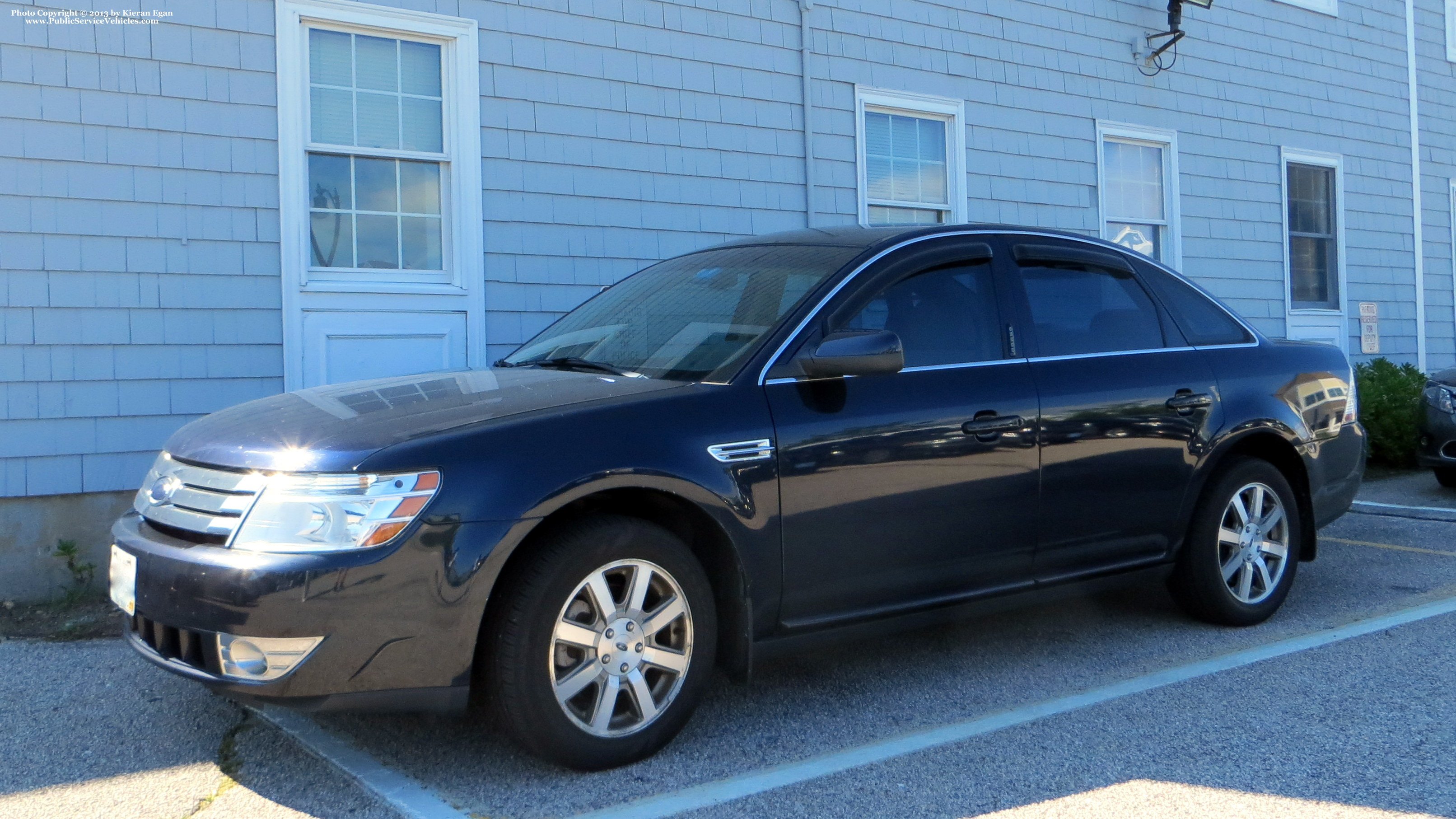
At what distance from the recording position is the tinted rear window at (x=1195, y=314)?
504 centimetres

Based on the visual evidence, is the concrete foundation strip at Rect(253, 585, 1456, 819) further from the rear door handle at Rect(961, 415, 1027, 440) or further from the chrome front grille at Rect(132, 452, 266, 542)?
the rear door handle at Rect(961, 415, 1027, 440)

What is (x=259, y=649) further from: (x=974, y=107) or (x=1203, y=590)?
(x=974, y=107)

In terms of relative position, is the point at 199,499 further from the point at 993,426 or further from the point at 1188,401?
the point at 1188,401

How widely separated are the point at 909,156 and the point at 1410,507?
4.27 m

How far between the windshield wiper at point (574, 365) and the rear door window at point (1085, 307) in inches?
62.8

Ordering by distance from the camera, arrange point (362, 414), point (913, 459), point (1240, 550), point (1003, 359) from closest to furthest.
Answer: point (362, 414)
point (913, 459)
point (1003, 359)
point (1240, 550)

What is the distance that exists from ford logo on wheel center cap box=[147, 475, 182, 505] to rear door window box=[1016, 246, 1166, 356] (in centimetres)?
299

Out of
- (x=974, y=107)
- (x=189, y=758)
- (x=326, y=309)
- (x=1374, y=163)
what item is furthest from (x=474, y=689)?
(x=1374, y=163)

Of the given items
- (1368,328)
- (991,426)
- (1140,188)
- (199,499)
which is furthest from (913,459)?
(1368,328)

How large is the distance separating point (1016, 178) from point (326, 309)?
5.65 m


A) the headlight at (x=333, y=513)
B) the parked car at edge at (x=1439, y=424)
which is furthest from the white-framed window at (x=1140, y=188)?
the headlight at (x=333, y=513)

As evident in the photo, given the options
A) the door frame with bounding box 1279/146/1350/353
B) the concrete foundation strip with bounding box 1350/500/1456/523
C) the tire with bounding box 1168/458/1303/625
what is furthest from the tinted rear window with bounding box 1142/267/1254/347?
the door frame with bounding box 1279/146/1350/353

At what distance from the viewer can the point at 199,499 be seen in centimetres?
338

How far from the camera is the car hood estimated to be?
3256mm
